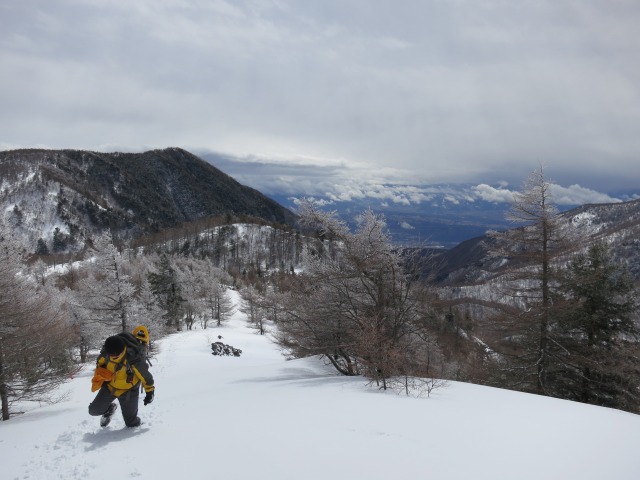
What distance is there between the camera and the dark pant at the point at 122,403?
20.9ft

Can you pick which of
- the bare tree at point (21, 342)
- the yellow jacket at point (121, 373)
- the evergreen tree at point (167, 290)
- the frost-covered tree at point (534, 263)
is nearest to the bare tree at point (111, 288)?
the bare tree at point (21, 342)

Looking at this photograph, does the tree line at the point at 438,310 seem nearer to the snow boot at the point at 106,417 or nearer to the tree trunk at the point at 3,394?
the tree trunk at the point at 3,394

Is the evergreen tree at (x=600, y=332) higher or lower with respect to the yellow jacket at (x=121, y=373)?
lower

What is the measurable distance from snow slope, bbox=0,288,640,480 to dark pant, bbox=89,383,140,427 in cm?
24

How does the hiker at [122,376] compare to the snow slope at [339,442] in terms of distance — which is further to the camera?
the hiker at [122,376]

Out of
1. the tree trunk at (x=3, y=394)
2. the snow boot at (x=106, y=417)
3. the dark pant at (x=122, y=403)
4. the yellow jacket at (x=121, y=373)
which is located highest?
the yellow jacket at (x=121, y=373)

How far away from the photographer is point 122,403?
648 centimetres

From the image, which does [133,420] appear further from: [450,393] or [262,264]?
[262,264]

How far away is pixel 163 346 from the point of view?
121 ft

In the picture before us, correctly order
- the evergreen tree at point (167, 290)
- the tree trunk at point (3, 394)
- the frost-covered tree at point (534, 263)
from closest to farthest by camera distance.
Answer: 1. the tree trunk at point (3, 394)
2. the frost-covered tree at point (534, 263)
3. the evergreen tree at point (167, 290)

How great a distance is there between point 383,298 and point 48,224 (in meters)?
224

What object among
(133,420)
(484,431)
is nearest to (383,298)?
(484,431)

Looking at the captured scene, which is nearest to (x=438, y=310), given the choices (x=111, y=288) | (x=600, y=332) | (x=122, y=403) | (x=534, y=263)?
(x=534, y=263)

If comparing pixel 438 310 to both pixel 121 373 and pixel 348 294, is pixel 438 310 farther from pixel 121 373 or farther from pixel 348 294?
pixel 121 373
